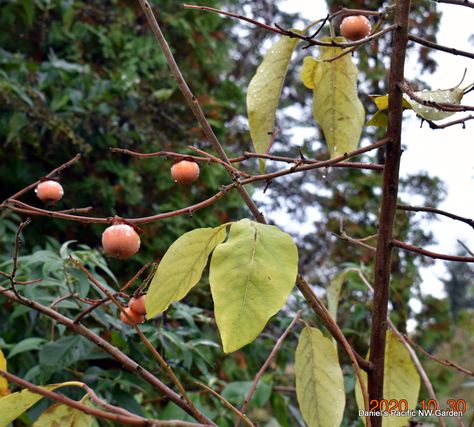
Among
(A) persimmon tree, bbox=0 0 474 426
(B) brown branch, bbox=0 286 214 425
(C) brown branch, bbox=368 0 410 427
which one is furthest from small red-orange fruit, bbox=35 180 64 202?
(C) brown branch, bbox=368 0 410 427

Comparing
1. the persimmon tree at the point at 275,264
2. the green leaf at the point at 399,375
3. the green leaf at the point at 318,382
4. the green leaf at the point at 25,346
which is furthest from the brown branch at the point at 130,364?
the green leaf at the point at 25,346

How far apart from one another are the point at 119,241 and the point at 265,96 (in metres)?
0.24

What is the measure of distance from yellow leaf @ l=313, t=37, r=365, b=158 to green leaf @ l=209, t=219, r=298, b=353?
262mm

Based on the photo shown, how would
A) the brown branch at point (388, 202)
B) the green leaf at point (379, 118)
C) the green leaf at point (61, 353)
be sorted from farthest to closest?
the green leaf at point (61, 353) < the green leaf at point (379, 118) < the brown branch at point (388, 202)

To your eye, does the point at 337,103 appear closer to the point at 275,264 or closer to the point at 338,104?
the point at 338,104

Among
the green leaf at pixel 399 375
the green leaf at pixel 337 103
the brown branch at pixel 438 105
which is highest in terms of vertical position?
the green leaf at pixel 337 103

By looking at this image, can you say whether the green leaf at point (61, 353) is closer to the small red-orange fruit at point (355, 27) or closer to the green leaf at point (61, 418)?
the green leaf at point (61, 418)

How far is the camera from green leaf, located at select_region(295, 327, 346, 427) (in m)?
0.56

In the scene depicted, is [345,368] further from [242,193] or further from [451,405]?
[242,193]

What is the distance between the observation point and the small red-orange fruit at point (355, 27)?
0.62 metres

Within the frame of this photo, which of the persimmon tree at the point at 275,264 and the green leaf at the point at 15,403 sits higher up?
the persimmon tree at the point at 275,264

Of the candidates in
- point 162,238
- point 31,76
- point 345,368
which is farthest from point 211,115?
point 345,368

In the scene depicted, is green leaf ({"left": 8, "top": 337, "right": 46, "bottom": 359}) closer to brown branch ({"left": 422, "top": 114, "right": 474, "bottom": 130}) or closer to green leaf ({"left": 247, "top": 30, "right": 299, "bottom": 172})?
green leaf ({"left": 247, "top": 30, "right": 299, "bottom": 172})

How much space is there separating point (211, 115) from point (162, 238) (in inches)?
29.5
